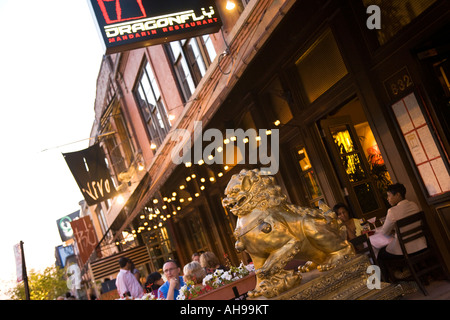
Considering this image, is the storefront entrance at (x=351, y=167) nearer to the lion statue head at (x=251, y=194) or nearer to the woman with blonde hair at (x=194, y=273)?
the woman with blonde hair at (x=194, y=273)

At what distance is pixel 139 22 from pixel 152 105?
8319 millimetres

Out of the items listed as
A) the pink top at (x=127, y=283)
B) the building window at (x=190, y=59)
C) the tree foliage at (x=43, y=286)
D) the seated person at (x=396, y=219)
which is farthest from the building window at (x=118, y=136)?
the tree foliage at (x=43, y=286)

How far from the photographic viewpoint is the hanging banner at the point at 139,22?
6902 millimetres

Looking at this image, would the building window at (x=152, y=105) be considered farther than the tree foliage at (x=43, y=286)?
No

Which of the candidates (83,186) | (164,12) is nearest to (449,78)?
(164,12)

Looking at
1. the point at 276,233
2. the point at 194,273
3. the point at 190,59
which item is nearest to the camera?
the point at 276,233

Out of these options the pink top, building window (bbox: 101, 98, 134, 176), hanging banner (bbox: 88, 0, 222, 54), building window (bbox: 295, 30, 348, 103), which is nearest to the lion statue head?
building window (bbox: 295, 30, 348, 103)

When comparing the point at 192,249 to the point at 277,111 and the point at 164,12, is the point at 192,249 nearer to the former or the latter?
the point at 277,111

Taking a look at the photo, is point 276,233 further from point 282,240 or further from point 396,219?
point 396,219

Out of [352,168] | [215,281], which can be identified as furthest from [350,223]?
[215,281]

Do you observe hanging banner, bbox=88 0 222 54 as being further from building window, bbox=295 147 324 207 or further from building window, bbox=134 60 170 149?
building window, bbox=134 60 170 149

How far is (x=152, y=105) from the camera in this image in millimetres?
15258

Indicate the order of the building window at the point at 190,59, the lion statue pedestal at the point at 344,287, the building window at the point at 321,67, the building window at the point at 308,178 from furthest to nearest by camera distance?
the building window at the point at 190,59, the building window at the point at 308,178, the building window at the point at 321,67, the lion statue pedestal at the point at 344,287

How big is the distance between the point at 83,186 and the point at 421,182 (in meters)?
12.6
